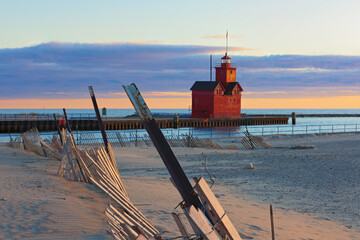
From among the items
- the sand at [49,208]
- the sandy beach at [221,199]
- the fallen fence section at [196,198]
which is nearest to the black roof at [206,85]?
the sandy beach at [221,199]

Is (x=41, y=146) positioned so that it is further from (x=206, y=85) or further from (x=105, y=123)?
(x=206, y=85)

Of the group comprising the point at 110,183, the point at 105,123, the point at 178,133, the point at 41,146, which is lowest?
the point at 105,123

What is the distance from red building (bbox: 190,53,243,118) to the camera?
61688 mm

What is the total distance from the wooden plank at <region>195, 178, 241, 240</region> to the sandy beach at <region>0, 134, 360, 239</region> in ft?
9.97

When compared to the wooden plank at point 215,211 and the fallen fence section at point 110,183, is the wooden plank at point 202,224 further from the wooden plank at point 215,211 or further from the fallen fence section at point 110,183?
the fallen fence section at point 110,183

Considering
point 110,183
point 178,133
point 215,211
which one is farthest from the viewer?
point 178,133

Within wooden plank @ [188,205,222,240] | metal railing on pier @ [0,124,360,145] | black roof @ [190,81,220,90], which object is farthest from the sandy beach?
black roof @ [190,81,220,90]

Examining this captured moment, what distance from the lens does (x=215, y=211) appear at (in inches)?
141

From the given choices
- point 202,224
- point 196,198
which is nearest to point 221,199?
point 196,198

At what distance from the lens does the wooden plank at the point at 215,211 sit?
349 centimetres

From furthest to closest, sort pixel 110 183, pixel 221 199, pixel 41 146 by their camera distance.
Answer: pixel 41 146
pixel 221 199
pixel 110 183

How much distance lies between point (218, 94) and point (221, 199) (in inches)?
2041

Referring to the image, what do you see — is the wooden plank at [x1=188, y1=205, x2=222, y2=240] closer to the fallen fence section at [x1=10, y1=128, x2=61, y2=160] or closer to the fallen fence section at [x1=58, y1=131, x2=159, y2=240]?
the fallen fence section at [x1=58, y1=131, x2=159, y2=240]

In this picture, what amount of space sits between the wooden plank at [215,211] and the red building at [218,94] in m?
57.2
